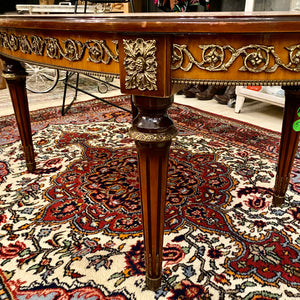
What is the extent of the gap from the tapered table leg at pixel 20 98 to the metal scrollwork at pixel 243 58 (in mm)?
834

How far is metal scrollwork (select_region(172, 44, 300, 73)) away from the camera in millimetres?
481

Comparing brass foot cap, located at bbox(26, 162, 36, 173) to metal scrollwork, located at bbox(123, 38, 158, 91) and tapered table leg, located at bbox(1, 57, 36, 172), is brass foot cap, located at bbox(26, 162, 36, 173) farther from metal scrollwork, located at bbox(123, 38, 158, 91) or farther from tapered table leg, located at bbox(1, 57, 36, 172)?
metal scrollwork, located at bbox(123, 38, 158, 91)

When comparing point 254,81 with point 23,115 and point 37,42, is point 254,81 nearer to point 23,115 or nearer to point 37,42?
point 37,42

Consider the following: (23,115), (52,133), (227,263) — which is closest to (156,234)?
(227,263)

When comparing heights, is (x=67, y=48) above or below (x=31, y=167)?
above

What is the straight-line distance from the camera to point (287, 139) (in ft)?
3.26

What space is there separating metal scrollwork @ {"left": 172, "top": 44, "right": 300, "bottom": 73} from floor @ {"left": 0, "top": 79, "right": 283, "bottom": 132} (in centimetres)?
160

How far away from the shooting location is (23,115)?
1.24 metres

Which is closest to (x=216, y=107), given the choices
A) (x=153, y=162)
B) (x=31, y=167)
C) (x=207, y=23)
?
(x=31, y=167)

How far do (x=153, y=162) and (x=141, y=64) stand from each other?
197 mm

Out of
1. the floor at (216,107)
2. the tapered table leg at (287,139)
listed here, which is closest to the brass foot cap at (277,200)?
the tapered table leg at (287,139)

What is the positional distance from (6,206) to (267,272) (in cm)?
90

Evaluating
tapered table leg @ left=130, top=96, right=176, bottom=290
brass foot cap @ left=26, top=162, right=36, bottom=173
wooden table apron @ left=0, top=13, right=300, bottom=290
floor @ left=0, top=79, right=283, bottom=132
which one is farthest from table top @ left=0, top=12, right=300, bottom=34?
floor @ left=0, top=79, right=283, bottom=132

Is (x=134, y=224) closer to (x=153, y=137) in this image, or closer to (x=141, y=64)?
(x=153, y=137)
